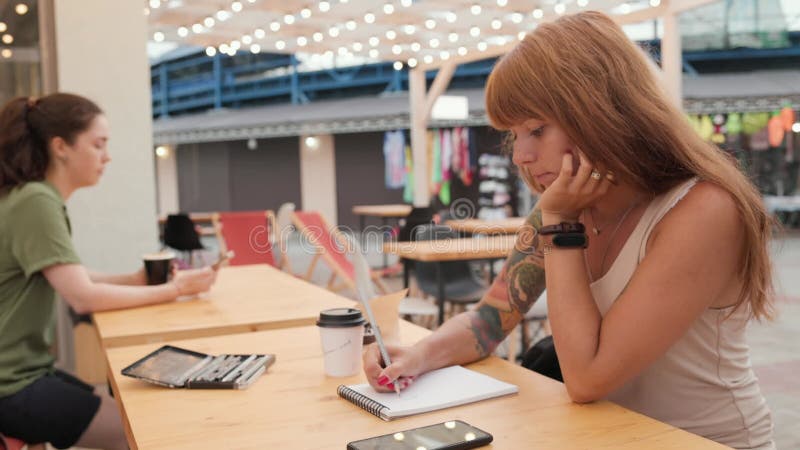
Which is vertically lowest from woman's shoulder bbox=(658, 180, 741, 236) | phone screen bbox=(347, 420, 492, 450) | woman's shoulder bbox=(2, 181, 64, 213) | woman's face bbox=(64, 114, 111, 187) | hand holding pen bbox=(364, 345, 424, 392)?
phone screen bbox=(347, 420, 492, 450)

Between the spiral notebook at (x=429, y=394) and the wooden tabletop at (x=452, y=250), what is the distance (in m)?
2.79

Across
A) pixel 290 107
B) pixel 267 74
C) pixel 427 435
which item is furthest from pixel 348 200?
pixel 427 435

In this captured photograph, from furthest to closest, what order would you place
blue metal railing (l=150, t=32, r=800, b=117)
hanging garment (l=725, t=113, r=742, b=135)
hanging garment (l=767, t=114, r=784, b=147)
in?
1. blue metal railing (l=150, t=32, r=800, b=117)
2. hanging garment (l=725, t=113, r=742, b=135)
3. hanging garment (l=767, t=114, r=784, b=147)

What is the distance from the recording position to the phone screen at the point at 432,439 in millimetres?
957

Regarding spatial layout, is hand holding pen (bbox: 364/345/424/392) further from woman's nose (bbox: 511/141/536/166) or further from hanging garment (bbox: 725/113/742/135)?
hanging garment (bbox: 725/113/742/135)

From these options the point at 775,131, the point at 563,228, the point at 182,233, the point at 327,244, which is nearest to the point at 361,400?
the point at 563,228

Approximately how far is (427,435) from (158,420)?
464 millimetres

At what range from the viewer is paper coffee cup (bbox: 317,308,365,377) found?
1.39m

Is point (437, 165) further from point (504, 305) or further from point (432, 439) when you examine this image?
point (432, 439)

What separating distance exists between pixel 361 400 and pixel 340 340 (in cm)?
21

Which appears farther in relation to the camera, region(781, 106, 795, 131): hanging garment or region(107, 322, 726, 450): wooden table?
region(781, 106, 795, 131): hanging garment

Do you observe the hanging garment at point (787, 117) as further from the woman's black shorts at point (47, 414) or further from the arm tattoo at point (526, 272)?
the woman's black shorts at point (47, 414)

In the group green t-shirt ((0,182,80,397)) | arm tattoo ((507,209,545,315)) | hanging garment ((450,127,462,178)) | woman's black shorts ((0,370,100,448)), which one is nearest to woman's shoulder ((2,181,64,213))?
green t-shirt ((0,182,80,397))

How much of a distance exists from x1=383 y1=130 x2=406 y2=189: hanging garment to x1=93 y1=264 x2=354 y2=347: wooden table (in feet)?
45.0
